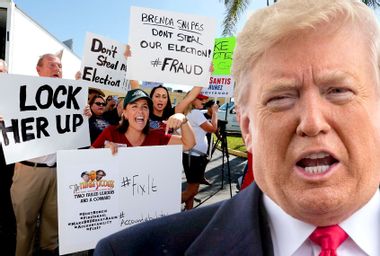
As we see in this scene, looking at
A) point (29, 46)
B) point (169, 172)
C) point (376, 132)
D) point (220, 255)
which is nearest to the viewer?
point (376, 132)

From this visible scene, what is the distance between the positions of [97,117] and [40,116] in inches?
70.2

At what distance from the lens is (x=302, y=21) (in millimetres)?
982

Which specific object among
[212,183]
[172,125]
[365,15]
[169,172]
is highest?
[365,15]

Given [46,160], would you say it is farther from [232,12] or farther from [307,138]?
[232,12]

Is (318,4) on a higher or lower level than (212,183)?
higher

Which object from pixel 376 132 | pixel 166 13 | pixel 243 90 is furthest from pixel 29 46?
pixel 376 132

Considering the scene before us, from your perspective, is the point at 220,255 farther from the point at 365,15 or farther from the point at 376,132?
the point at 365,15

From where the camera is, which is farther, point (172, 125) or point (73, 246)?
point (172, 125)

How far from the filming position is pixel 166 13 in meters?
3.82

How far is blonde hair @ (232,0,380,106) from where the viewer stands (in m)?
0.98

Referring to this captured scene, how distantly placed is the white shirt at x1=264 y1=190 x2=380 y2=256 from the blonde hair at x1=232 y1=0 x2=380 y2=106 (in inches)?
16.4

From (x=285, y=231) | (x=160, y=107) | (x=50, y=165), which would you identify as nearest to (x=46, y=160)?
(x=50, y=165)

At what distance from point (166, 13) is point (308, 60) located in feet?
10.1

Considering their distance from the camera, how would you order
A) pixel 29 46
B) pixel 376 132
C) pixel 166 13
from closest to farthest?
pixel 376 132 < pixel 166 13 < pixel 29 46
